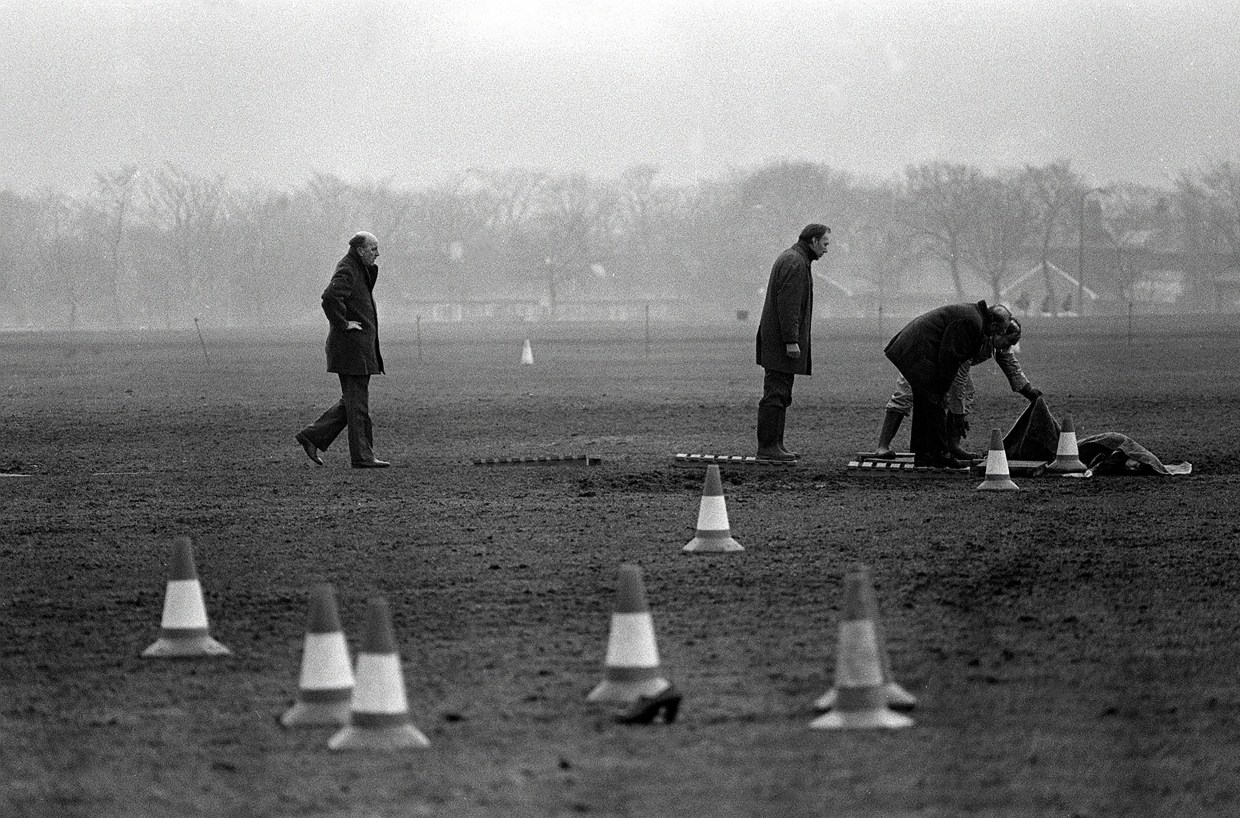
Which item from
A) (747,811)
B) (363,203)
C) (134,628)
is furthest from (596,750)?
(363,203)

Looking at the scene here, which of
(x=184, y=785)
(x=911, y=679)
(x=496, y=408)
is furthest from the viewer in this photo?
(x=496, y=408)

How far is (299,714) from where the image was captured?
662 centimetres

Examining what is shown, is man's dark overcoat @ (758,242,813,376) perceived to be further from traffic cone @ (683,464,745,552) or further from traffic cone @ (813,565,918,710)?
traffic cone @ (813,565,918,710)

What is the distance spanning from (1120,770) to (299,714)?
2.65m

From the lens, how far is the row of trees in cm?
14700

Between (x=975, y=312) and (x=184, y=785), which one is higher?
(x=975, y=312)

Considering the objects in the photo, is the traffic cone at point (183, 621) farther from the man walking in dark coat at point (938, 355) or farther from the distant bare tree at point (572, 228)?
the distant bare tree at point (572, 228)

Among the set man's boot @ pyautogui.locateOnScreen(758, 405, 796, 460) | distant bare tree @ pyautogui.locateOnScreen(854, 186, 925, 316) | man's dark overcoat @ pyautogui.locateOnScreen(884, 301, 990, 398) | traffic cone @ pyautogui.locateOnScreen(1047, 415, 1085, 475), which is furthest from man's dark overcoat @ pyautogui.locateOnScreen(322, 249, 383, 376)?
distant bare tree @ pyautogui.locateOnScreen(854, 186, 925, 316)

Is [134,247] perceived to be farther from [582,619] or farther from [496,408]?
[582,619]

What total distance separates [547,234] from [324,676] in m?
173

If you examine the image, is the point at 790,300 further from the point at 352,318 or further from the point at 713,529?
the point at 713,529

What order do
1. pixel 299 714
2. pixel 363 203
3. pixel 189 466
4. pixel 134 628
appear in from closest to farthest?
pixel 299 714, pixel 134 628, pixel 189 466, pixel 363 203

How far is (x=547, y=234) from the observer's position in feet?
586

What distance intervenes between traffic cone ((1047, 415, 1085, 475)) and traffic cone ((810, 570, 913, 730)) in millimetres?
9228
